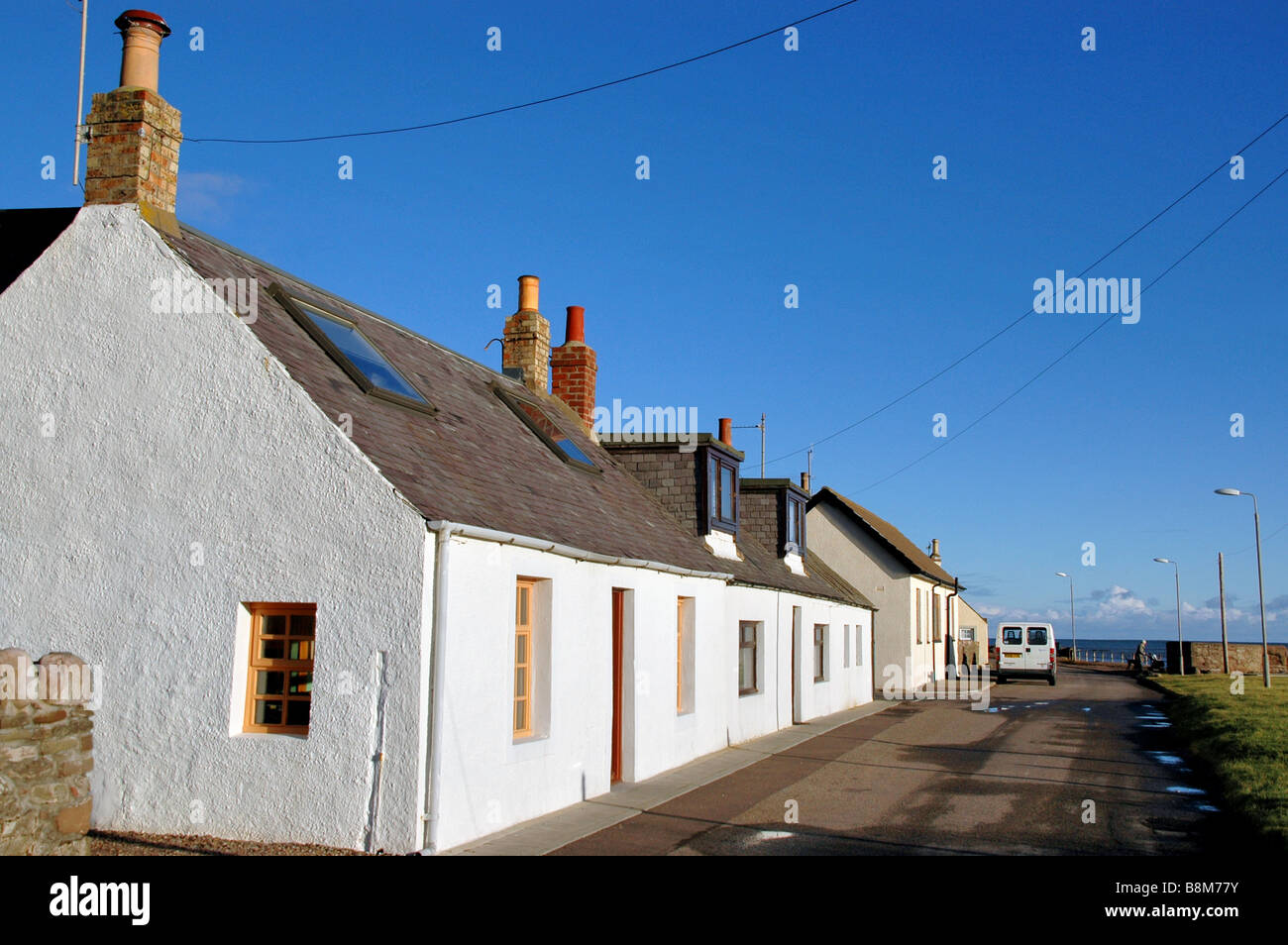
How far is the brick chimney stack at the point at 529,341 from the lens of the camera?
752 inches

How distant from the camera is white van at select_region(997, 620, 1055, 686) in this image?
39875 millimetres

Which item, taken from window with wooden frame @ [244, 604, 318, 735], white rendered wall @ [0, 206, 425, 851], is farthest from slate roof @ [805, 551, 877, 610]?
white rendered wall @ [0, 206, 425, 851]

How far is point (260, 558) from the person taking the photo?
30.0 feet

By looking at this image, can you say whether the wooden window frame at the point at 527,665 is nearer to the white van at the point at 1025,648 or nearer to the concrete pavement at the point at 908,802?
the concrete pavement at the point at 908,802

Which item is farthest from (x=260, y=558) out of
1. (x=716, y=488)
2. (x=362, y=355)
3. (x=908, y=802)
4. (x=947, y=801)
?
(x=716, y=488)

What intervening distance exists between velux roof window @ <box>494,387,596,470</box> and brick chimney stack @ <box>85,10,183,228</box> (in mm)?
5989

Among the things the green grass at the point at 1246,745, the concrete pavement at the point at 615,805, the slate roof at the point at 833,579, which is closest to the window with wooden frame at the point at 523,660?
the concrete pavement at the point at 615,805

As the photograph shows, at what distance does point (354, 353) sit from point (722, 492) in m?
8.84

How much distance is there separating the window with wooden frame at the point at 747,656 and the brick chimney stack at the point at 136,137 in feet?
37.4

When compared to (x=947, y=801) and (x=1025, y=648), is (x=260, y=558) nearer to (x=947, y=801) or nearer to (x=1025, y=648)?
(x=947, y=801)

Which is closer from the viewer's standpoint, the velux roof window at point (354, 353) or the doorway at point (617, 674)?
the velux roof window at point (354, 353)

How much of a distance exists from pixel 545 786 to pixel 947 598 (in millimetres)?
35038
